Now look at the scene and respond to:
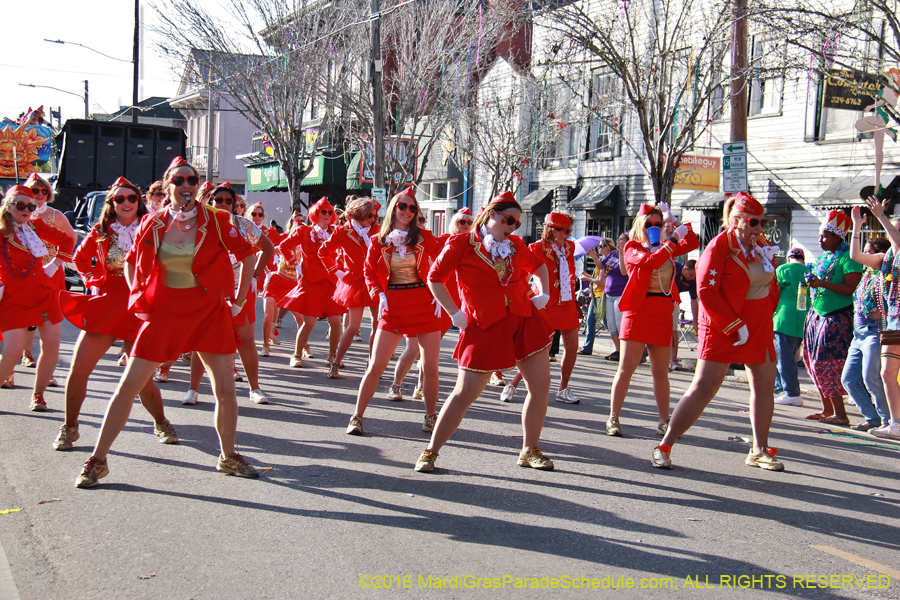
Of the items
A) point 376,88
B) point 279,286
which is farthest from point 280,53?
point 279,286

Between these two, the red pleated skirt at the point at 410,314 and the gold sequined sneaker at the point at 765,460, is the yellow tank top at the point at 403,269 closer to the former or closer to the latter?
the red pleated skirt at the point at 410,314

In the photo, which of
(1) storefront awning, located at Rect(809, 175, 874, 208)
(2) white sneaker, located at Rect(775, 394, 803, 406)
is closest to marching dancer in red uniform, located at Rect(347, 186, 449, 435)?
(2) white sneaker, located at Rect(775, 394, 803, 406)

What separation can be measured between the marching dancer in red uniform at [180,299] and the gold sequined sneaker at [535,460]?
1.94m

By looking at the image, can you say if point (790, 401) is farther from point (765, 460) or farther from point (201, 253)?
point (201, 253)

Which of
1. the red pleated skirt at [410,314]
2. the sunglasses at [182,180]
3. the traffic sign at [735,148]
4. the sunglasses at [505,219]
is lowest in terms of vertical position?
the red pleated skirt at [410,314]

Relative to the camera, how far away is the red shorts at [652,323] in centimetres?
684

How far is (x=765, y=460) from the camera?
6188 mm

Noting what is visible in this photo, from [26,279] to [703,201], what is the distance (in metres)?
15.2

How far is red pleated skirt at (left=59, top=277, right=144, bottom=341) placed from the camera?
5551 millimetres

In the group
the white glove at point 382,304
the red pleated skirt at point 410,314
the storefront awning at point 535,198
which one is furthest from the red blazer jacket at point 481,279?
the storefront awning at point 535,198

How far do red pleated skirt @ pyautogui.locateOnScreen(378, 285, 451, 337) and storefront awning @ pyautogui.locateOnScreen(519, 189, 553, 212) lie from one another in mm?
19404

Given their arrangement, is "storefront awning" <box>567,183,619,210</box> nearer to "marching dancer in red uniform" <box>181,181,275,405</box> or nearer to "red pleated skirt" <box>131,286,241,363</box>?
"marching dancer in red uniform" <box>181,181,275,405</box>

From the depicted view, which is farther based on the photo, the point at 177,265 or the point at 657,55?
the point at 657,55

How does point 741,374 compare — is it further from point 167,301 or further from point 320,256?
point 167,301
